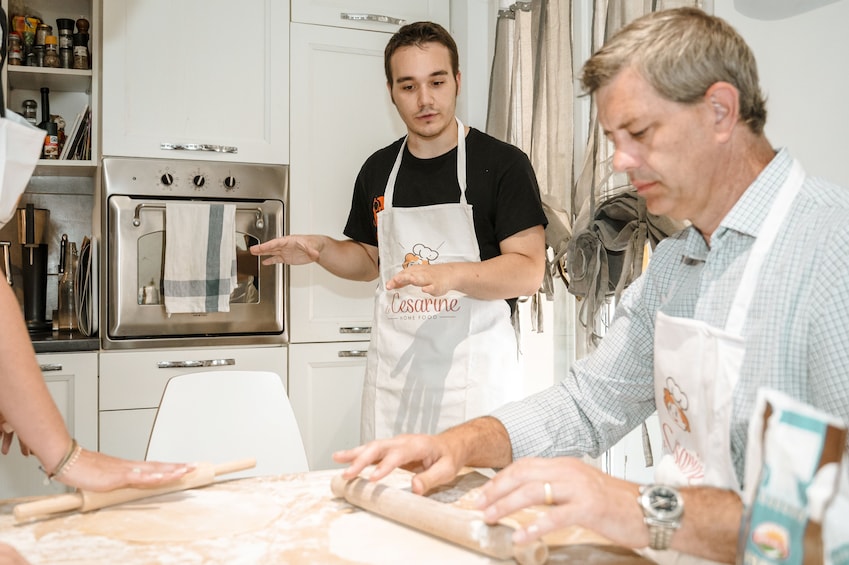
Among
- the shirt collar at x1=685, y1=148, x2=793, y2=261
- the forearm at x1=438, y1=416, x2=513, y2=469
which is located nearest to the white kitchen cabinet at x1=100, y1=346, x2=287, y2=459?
the forearm at x1=438, y1=416, x2=513, y2=469

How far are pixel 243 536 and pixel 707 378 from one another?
1.98 feet

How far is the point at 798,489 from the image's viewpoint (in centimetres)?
54

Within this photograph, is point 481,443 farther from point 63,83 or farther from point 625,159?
point 63,83

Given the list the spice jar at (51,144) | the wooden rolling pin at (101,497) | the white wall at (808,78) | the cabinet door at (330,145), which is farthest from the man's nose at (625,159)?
the spice jar at (51,144)

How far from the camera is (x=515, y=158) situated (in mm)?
1920

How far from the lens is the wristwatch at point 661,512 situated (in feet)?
2.67

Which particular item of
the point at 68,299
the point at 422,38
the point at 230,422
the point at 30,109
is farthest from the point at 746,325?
the point at 30,109

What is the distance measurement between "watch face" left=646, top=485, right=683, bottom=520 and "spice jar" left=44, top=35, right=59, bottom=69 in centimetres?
262

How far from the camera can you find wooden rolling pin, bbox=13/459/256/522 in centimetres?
99

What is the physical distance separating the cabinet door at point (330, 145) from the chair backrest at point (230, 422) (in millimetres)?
994

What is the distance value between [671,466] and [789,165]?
16.5 inches

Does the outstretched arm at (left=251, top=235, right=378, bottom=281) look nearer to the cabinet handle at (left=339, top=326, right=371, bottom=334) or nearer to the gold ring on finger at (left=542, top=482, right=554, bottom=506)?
the cabinet handle at (left=339, top=326, right=371, bottom=334)

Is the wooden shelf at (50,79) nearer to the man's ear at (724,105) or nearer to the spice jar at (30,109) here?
the spice jar at (30,109)

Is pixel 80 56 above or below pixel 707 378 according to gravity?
above
